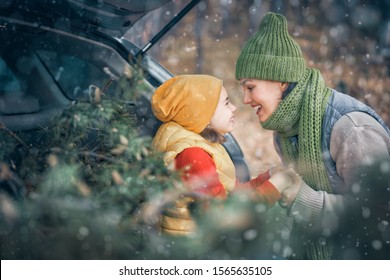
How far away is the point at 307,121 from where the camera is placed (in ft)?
7.05

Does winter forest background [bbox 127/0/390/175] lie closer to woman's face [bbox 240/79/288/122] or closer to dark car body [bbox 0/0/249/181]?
woman's face [bbox 240/79/288/122]

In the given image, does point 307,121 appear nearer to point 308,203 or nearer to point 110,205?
point 308,203

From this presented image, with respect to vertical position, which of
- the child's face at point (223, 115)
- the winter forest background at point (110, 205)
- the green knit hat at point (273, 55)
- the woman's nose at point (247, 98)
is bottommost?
the winter forest background at point (110, 205)

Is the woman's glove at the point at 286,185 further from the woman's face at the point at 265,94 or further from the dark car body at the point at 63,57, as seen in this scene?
the dark car body at the point at 63,57

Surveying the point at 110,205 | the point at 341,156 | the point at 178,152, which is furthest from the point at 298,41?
the point at 110,205

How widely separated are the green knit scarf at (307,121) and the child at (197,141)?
0.45 feet

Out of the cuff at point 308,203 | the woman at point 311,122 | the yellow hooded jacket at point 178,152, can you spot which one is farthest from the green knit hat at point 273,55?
the cuff at point 308,203

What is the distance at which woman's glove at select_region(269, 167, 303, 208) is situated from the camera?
7.04 feet

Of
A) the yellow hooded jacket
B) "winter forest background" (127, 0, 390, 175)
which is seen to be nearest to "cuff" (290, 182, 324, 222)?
the yellow hooded jacket

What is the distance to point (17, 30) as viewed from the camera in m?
2.35

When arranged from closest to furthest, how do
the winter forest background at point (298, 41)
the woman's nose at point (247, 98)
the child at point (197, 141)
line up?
the child at point (197, 141)
the woman's nose at point (247, 98)
the winter forest background at point (298, 41)

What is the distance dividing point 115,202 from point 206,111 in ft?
1.68

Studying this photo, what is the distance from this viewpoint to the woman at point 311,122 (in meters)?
2.12

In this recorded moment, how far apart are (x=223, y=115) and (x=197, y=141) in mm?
160
